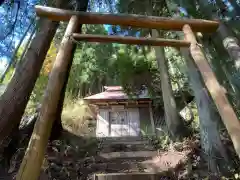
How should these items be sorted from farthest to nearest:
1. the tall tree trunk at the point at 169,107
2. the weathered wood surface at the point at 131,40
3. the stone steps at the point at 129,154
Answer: the tall tree trunk at the point at 169,107, the stone steps at the point at 129,154, the weathered wood surface at the point at 131,40

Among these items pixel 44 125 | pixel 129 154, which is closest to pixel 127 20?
pixel 44 125

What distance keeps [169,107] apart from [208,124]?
3.14 metres

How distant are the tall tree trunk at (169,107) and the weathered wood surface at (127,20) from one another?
4.48m

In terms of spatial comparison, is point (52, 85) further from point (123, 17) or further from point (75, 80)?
point (75, 80)

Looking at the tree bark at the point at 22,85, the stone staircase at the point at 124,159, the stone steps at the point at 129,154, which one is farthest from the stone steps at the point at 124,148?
the tree bark at the point at 22,85

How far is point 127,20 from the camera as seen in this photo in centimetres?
309

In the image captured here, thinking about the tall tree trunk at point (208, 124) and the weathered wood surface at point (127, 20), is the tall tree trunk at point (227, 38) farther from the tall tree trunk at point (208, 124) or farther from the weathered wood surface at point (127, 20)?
the tall tree trunk at point (208, 124)

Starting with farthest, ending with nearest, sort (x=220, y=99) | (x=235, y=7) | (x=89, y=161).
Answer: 1. (x=89, y=161)
2. (x=235, y=7)
3. (x=220, y=99)

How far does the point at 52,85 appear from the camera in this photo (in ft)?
7.34

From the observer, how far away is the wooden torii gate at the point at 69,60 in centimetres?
189

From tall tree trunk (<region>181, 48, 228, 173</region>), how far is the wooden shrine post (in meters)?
3.09

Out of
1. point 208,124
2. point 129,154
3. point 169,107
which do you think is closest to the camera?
point 208,124

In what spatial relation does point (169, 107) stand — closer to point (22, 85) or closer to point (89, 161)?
point (89, 161)

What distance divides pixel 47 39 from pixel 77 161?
2773mm
